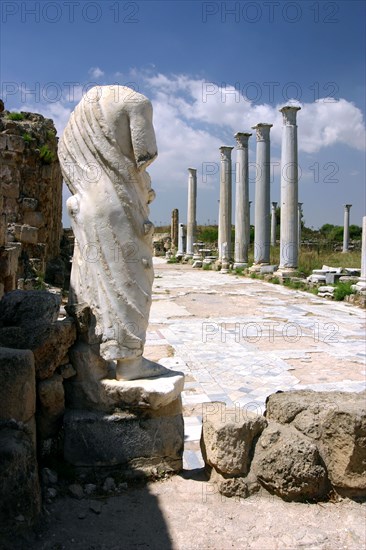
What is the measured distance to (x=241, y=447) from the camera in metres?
3.12

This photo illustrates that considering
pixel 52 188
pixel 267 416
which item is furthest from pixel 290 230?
pixel 267 416

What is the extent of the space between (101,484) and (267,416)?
4.00 ft

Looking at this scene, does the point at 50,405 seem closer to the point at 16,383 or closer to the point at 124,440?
the point at 16,383

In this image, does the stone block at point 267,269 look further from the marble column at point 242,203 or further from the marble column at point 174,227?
the marble column at point 174,227

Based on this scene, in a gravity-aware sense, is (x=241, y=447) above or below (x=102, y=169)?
below

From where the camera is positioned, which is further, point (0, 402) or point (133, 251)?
point (133, 251)

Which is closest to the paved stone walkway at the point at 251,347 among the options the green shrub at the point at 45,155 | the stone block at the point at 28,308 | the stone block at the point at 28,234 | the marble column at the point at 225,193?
the stone block at the point at 28,308

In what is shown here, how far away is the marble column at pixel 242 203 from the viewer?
934 inches

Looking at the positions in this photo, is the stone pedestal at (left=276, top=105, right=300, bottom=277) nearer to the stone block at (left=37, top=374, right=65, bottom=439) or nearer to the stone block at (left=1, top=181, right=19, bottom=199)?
the stone block at (left=1, top=181, right=19, bottom=199)

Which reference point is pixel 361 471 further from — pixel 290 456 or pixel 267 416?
pixel 267 416

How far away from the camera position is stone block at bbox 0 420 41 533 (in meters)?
2.44

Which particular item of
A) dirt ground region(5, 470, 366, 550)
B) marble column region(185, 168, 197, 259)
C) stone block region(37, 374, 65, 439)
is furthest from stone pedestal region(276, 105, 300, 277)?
stone block region(37, 374, 65, 439)

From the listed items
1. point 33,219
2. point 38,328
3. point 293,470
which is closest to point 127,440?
point 38,328

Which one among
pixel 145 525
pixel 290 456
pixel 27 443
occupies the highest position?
pixel 27 443
